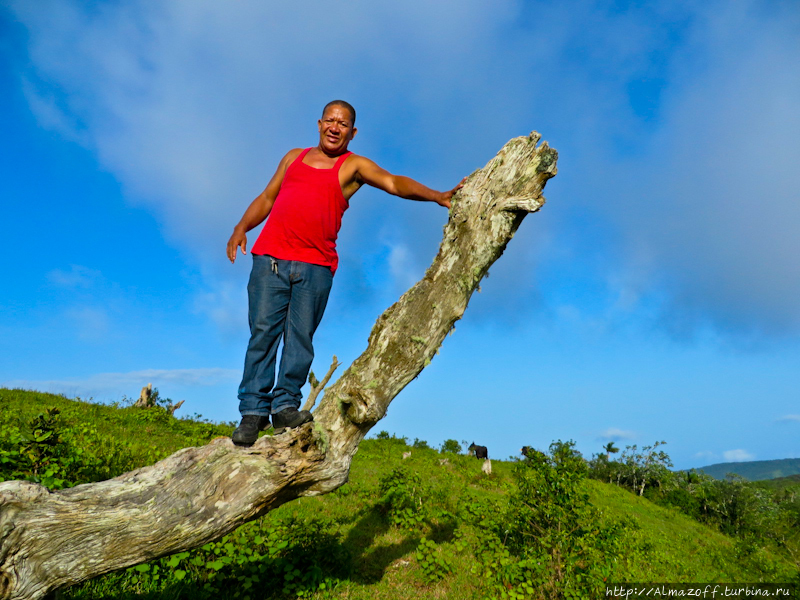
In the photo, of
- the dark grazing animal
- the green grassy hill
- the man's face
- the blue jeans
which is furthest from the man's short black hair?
the dark grazing animal

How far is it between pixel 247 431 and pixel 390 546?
602 cm

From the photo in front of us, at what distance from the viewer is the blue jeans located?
4324 millimetres

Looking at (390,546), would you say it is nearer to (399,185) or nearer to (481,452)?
(399,185)

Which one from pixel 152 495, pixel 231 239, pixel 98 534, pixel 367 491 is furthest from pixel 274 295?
pixel 367 491

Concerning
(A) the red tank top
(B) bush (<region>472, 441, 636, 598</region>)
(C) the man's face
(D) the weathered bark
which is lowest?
(B) bush (<region>472, 441, 636, 598</region>)

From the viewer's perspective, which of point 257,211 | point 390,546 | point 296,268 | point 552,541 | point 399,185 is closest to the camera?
point 399,185

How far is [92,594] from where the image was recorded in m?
5.45

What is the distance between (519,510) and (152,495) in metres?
7.00

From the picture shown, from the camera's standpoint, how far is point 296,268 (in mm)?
4453

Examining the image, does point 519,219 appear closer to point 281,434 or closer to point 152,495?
point 281,434

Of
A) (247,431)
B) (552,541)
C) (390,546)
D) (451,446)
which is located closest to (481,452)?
(451,446)

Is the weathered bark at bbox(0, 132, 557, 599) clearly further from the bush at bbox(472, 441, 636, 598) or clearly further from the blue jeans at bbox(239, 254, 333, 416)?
the bush at bbox(472, 441, 636, 598)

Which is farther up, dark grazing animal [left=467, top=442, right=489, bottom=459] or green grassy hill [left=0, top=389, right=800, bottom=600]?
dark grazing animal [left=467, top=442, right=489, bottom=459]

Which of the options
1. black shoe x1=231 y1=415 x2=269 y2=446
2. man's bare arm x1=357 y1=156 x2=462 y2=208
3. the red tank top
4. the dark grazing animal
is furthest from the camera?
the dark grazing animal
